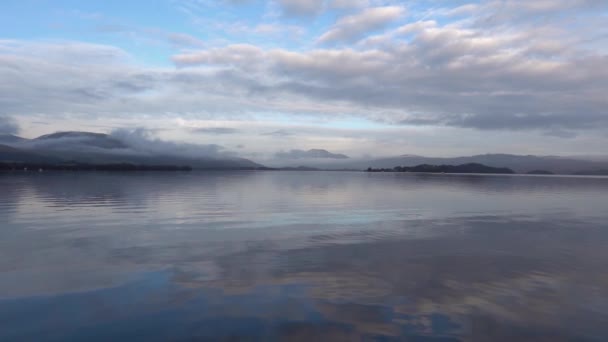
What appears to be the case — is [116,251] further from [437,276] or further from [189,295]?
[437,276]

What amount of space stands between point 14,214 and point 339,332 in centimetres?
2022

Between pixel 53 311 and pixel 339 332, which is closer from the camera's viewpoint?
pixel 339 332

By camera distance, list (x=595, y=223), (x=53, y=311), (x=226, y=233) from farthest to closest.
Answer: (x=595, y=223) < (x=226, y=233) < (x=53, y=311)

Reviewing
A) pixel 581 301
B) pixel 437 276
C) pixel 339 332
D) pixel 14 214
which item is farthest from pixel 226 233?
pixel 14 214

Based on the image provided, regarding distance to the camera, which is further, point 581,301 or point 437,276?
point 437,276

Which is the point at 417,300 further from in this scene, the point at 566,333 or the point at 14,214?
the point at 14,214

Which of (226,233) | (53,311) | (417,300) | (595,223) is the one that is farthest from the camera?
(595,223)

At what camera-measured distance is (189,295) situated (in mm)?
8188

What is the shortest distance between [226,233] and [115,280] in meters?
6.23

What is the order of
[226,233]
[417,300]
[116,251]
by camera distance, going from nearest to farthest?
1. [417,300]
2. [116,251]
3. [226,233]

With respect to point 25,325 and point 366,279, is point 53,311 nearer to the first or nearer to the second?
point 25,325

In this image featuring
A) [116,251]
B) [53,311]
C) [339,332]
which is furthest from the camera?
[116,251]

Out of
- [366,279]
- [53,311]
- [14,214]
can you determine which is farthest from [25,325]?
[14,214]

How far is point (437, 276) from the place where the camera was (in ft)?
31.8
